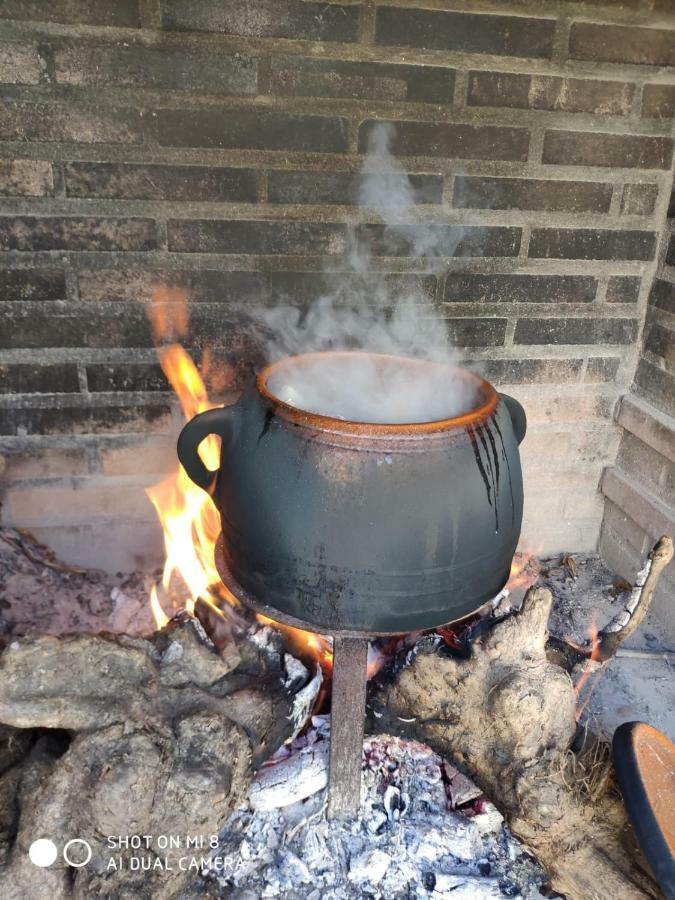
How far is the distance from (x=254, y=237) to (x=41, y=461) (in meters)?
1.09

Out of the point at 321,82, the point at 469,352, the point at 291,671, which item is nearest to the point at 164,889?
the point at 291,671

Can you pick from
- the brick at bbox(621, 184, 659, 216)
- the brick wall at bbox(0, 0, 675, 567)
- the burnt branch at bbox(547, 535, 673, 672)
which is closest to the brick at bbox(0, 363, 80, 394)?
the brick wall at bbox(0, 0, 675, 567)

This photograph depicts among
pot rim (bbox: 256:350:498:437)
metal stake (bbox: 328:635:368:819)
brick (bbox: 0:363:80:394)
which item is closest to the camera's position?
pot rim (bbox: 256:350:498:437)

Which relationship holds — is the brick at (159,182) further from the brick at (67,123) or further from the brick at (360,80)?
the brick at (360,80)

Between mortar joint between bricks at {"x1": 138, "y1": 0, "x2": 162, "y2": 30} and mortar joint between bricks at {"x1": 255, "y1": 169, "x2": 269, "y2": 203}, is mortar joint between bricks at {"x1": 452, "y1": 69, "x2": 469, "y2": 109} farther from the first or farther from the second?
mortar joint between bricks at {"x1": 138, "y1": 0, "x2": 162, "y2": 30}

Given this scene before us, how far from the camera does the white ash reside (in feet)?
6.22

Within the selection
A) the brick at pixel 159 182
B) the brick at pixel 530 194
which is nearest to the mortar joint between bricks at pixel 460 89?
the brick at pixel 530 194

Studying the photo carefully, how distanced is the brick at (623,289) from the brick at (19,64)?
2.07 metres

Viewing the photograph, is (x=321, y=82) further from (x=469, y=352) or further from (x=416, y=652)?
(x=416, y=652)

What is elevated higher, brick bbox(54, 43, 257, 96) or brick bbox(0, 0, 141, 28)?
brick bbox(0, 0, 141, 28)

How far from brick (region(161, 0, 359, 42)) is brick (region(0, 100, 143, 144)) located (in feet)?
1.00

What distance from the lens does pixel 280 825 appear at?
6.58 feet

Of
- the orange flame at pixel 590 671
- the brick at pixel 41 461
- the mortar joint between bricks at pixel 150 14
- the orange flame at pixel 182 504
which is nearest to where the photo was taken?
the orange flame at pixel 590 671

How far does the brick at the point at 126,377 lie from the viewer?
2.70 metres
